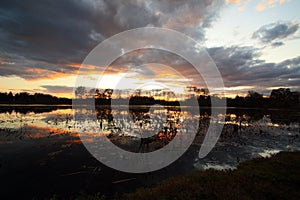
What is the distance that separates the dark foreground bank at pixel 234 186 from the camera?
20.7ft

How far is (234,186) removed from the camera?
698 centimetres

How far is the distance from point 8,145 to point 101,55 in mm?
15878

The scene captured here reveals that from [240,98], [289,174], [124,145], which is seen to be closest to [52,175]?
[124,145]

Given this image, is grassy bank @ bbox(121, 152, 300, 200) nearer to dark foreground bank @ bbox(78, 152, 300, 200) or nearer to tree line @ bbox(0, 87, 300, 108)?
dark foreground bank @ bbox(78, 152, 300, 200)

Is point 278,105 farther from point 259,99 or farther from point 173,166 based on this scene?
point 173,166

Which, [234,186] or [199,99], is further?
[199,99]

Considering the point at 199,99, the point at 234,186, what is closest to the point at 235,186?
the point at 234,186

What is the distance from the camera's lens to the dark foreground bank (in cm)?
632

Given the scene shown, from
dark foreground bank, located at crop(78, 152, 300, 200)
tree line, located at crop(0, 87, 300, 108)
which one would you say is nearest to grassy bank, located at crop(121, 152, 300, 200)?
dark foreground bank, located at crop(78, 152, 300, 200)

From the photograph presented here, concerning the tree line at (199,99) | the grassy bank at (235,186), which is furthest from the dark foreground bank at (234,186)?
the tree line at (199,99)

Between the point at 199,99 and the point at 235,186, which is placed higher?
the point at 199,99

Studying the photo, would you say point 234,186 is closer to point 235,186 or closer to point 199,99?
point 235,186

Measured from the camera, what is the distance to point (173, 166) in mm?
10492

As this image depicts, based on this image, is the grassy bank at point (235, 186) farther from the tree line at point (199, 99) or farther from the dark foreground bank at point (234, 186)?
the tree line at point (199, 99)
